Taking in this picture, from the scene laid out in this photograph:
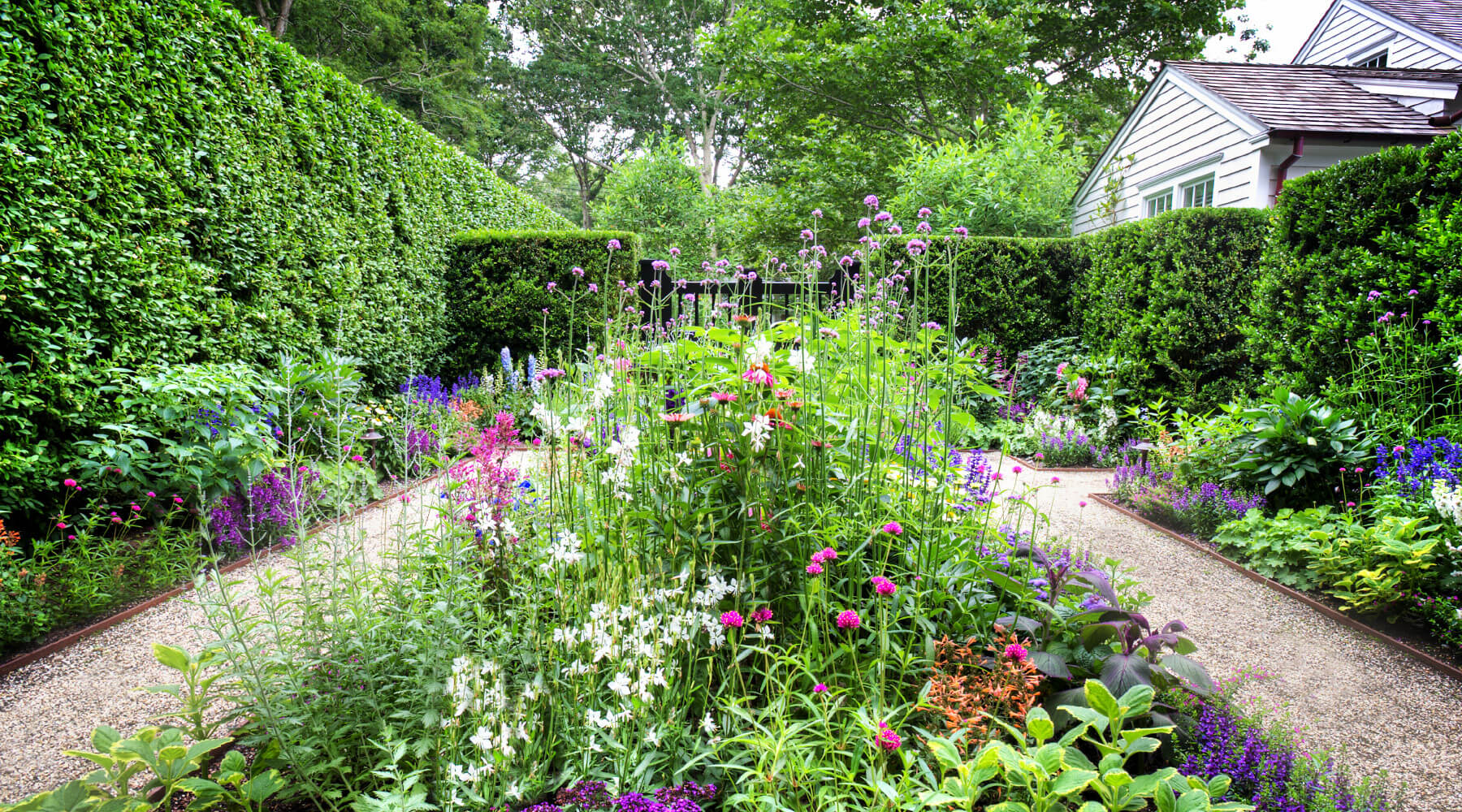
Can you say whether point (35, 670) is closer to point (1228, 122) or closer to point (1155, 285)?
point (1155, 285)

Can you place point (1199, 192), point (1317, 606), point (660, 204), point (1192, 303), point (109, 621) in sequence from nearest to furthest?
point (109, 621) < point (1317, 606) < point (1192, 303) < point (1199, 192) < point (660, 204)

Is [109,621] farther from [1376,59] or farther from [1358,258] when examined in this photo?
[1376,59]

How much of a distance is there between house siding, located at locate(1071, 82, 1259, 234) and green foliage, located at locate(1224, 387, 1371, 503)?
4.81 m

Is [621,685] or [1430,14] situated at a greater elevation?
[1430,14]

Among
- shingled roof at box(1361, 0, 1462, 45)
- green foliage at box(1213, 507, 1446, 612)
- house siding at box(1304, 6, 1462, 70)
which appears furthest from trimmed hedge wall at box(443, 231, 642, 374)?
shingled roof at box(1361, 0, 1462, 45)

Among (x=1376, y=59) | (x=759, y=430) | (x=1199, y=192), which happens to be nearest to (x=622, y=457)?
(x=759, y=430)

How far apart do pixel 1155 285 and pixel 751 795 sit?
6.26 m

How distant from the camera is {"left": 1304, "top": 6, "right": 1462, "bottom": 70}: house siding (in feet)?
30.8

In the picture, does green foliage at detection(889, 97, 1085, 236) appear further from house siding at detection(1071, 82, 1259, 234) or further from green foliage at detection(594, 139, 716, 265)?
green foliage at detection(594, 139, 716, 265)

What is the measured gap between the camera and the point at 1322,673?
240 cm

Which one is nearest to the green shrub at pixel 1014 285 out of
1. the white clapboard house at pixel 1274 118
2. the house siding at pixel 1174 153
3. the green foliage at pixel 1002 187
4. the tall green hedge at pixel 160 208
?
the green foliage at pixel 1002 187

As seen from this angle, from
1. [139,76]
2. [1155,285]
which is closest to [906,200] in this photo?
[1155,285]

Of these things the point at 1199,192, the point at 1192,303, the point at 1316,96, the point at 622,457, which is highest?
the point at 1316,96

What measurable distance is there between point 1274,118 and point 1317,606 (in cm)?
649
